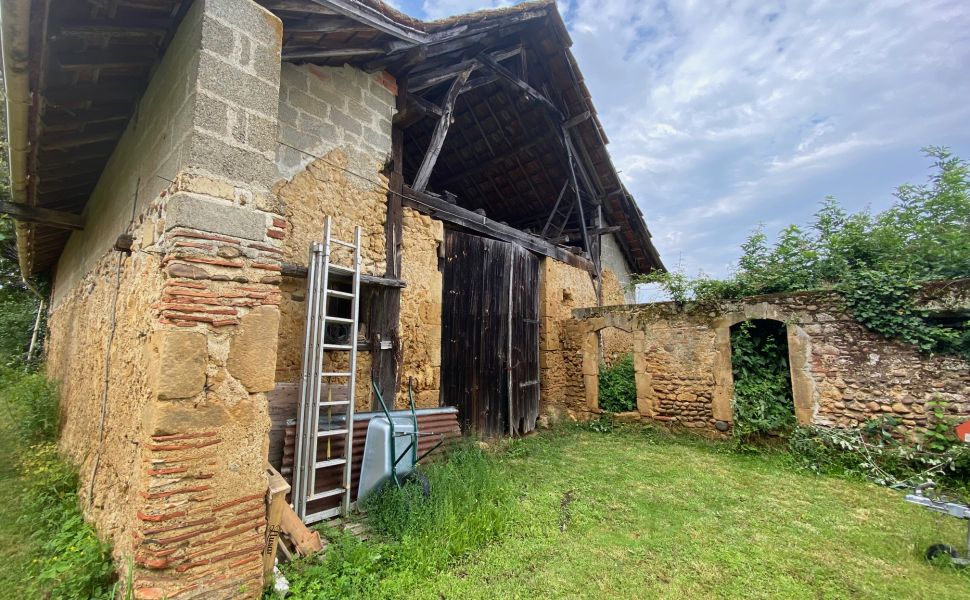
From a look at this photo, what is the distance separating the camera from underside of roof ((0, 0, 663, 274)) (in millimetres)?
2799

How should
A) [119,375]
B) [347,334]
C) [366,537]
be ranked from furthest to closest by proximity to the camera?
[347,334] → [366,537] → [119,375]

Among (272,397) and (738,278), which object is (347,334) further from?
(738,278)

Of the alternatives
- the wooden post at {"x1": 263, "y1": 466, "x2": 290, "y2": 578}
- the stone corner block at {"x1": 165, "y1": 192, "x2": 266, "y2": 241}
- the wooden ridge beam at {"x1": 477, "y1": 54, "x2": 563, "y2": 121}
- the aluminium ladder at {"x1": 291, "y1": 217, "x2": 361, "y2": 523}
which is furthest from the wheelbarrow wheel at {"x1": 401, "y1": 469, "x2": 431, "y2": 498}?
the wooden ridge beam at {"x1": 477, "y1": 54, "x2": 563, "y2": 121}

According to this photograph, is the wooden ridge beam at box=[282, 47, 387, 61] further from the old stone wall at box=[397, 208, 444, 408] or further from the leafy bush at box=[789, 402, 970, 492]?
the leafy bush at box=[789, 402, 970, 492]

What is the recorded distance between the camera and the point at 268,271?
8.59 ft

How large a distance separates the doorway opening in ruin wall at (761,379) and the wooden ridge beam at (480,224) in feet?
11.6

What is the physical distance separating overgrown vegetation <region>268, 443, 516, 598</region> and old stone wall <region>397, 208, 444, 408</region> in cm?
121

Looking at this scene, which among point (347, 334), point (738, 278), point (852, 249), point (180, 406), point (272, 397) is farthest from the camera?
point (738, 278)

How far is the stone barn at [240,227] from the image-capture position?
2305mm

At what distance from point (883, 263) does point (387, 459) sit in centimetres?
745

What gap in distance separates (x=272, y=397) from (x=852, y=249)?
8.62 metres

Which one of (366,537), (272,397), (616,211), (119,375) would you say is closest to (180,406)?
(119,375)

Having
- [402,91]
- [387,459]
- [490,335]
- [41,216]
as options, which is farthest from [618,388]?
[41,216]

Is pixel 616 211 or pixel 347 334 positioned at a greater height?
pixel 616 211
